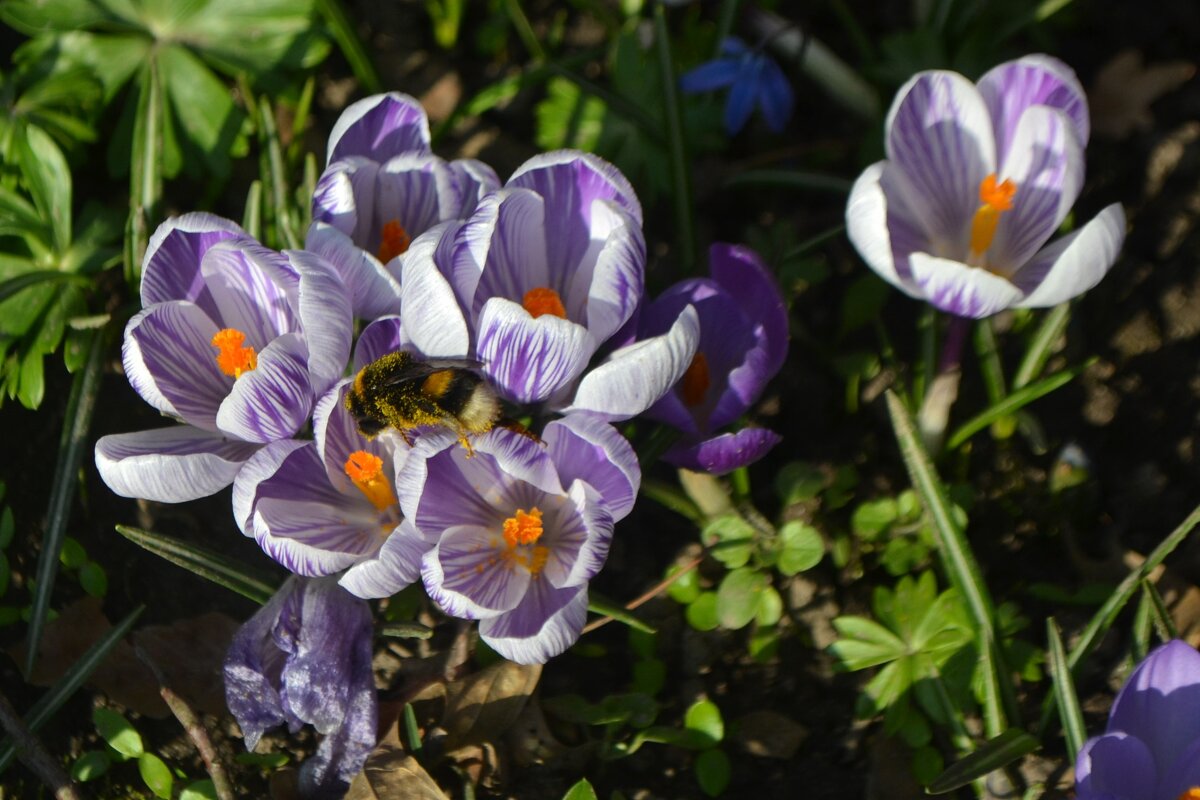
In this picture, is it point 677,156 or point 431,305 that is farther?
point 677,156

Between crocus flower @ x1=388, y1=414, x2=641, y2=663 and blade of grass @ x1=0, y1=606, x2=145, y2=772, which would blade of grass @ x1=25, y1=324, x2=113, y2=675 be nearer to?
blade of grass @ x1=0, y1=606, x2=145, y2=772

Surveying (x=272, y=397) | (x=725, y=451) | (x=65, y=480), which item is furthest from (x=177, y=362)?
(x=725, y=451)

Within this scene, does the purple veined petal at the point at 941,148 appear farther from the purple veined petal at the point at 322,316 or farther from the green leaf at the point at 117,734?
the green leaf at the point at 117,734

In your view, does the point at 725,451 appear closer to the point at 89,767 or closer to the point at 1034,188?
the point at 1034,188

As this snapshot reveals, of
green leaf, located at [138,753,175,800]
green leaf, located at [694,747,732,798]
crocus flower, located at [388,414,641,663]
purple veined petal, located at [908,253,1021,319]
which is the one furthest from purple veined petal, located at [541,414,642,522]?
green leaf, located at [138,753,175,800]

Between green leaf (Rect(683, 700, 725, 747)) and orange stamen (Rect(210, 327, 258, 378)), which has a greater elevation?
orange stamen (Rect(210, 327, 258, 378))
